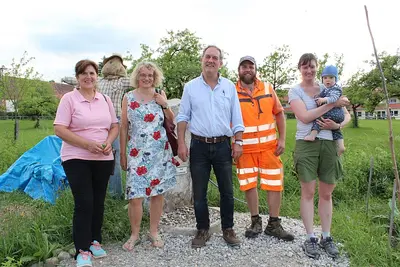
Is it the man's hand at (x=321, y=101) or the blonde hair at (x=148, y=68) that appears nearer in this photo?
the man's hand at (x=321, y=101)

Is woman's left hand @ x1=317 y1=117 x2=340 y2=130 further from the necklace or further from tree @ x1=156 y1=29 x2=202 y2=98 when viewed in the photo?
tree @ x1=156 y1=29 x2=202 y2=98

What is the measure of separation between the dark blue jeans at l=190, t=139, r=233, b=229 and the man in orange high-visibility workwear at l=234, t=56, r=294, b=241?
22cm

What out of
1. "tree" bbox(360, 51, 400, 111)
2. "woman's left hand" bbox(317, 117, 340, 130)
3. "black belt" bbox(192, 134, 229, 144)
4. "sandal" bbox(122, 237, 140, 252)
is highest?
"tree" bbox(360, 51, 400, 111)

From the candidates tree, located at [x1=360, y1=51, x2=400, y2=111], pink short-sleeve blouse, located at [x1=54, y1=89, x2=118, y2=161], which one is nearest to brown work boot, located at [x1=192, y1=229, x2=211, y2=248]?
pink short-sleeve blouse, located at [x1=54, y1=89, x2=118, y2=161]

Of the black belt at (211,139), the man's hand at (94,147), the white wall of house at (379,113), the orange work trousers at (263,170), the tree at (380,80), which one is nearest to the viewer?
the man's hand at (94,147)

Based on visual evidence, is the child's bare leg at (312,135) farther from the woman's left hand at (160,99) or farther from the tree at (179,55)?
the tree at (179,55)

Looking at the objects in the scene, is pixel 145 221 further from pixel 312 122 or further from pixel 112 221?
pixel 312 122

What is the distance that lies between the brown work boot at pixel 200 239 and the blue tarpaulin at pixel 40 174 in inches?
103

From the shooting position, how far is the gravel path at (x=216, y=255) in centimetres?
346

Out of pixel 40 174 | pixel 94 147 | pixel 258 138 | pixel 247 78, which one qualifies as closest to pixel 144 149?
pixel 94 147

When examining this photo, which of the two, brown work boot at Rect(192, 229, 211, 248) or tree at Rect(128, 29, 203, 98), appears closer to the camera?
brown work boot at Rect(192, 229, 211, 248)

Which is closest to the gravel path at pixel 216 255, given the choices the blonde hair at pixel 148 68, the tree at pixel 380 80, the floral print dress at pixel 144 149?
the floral print dress at pixel 144 149

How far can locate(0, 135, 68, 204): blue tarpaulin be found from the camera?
18.6 feet

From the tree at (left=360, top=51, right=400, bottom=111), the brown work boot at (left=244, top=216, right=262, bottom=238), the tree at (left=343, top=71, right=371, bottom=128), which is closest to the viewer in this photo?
the brown work boot at (left=244, top=216, right=262, bottom=238)
